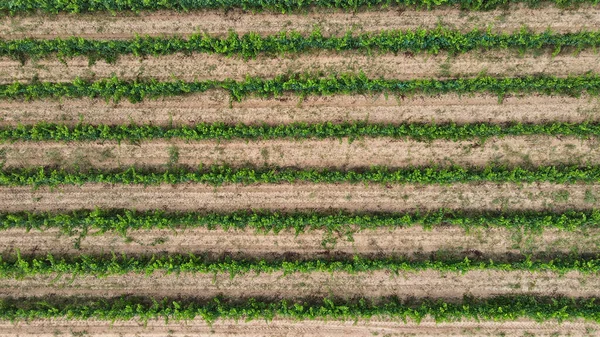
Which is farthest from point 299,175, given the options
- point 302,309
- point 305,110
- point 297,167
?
point 302,309

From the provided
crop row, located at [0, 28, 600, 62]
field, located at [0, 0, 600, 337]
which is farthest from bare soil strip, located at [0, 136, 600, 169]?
crop row, located at [0, 28, 600, 62]

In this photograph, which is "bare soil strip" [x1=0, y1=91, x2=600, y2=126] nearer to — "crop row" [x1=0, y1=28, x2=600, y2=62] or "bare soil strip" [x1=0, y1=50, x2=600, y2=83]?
"bare soil strip" [x1=0, y1=50, x2=600, y2=83]

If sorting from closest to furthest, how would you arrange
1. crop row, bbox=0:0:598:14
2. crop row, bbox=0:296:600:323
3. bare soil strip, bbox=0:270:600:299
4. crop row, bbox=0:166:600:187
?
1. crop row, bbox=0:296:600:323
2. crop row, bbox=0:166:600:187
3. crop row, bbox=0:0:598:14
4. bare soil strip, bbox=0:270:600:299

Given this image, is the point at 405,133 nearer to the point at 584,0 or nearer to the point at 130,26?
the point at 584,0

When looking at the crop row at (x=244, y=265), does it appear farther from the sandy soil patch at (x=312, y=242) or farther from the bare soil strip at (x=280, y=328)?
the bare soil strip at (x=280, y=328)

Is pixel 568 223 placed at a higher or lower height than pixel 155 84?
lower

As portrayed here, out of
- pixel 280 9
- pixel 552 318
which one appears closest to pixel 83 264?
pixel 280 9

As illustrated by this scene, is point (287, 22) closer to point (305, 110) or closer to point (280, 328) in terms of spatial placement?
point (305, 110)
